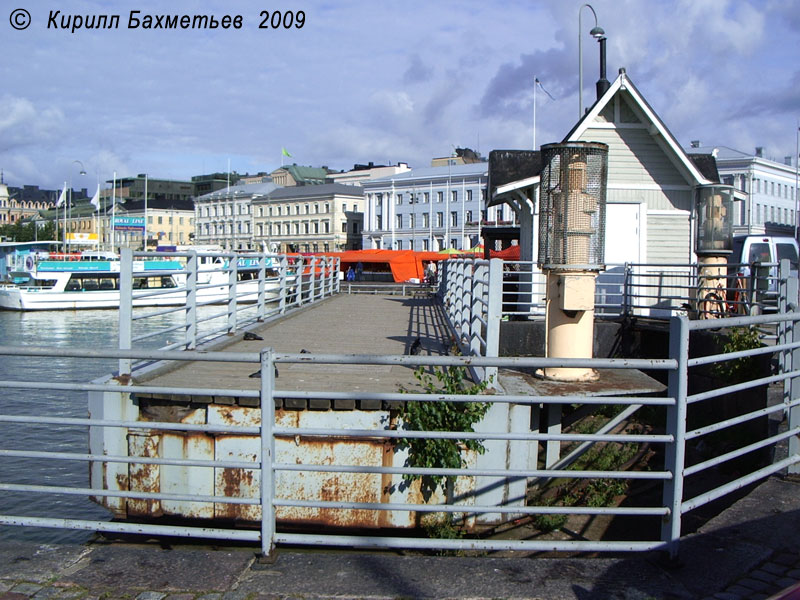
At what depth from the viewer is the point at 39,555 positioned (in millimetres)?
4270

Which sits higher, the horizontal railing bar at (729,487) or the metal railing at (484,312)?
the metal railing at (484,312)

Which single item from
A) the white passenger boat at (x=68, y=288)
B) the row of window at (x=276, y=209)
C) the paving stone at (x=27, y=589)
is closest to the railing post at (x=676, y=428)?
the paving stone at (x=27, y=589)

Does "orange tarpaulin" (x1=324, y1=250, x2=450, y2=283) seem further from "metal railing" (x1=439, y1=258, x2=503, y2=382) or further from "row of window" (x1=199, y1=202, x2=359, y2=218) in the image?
"row of window" (x1=199, y1=202, x2=359, y2=218)

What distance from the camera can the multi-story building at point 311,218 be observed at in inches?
4454

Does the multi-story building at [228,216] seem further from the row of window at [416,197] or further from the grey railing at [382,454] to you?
the grey railing at [382,454]

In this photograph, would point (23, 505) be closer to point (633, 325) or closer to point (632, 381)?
point (632, 381)

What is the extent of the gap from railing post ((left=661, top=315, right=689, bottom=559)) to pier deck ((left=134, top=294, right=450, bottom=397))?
305 cm

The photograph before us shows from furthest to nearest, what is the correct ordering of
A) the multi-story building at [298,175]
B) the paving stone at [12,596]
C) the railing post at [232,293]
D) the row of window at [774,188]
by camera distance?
1. the multi-story building at [298,175]
2. the row of window at [774,188]
3. the railing post at [232,293]
4. the paving stone at [12,596]

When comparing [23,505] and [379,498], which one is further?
[23,505]

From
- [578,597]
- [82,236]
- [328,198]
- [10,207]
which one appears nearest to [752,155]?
[328,198]

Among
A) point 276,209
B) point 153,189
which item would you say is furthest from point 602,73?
point 153,189

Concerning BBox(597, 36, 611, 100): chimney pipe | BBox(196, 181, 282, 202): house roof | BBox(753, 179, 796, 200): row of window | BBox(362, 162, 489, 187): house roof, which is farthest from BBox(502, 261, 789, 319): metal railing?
BBox(196, 181, 282, 202): house roof

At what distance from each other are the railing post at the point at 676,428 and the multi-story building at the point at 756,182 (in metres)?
76.5

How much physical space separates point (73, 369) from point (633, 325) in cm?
1496
